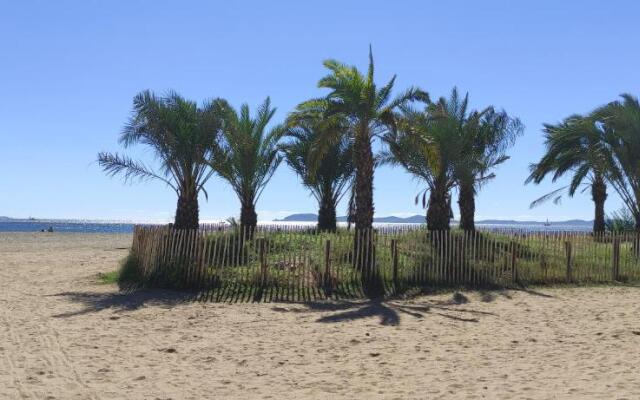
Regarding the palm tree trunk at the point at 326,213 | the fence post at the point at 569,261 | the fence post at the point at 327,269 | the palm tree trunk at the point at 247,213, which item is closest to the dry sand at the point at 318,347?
the fence post at the point at 327,269

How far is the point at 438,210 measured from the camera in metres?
20.8

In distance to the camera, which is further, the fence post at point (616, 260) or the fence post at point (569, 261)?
the fence post at point (616, 260)

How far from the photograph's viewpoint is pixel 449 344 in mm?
8750

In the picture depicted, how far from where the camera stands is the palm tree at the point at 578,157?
23125mm

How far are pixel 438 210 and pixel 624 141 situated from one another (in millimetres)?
6875

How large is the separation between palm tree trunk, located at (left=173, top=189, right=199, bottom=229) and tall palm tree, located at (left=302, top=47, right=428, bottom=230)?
4.52m

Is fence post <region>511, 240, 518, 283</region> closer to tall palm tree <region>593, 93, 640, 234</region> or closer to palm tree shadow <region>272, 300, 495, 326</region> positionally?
palm tree shadow <region>272, 300, 495, 326</region>

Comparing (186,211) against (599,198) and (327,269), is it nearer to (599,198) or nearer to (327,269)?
(327,269)

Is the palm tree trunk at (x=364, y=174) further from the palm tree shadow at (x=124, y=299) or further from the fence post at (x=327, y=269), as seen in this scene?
the palm tree shadow at (x=124, y=299)

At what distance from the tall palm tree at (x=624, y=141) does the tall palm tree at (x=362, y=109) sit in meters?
8.70

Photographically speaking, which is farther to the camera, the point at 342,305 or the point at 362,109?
the point at 362,109

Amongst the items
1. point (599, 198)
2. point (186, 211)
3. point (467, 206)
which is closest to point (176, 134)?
point (186, 211)

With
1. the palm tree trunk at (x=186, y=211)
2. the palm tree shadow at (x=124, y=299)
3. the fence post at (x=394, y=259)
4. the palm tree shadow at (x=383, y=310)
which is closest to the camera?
the palm tree shadow at (x=383, y=310)

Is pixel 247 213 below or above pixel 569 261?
above
